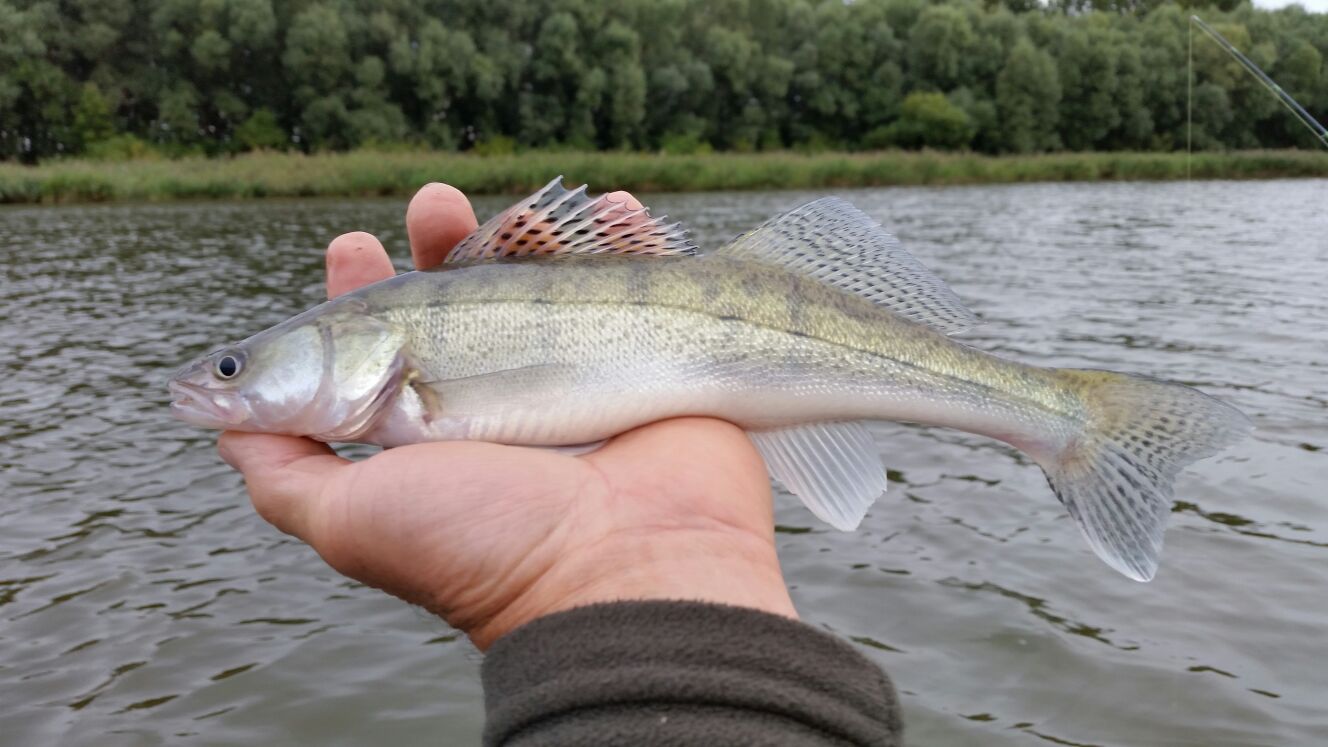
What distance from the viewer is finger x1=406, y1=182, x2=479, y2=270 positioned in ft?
11.4

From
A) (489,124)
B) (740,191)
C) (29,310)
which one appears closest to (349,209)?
→ (740,191)

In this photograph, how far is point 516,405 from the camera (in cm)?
300

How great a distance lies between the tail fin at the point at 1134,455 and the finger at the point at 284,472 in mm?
2136

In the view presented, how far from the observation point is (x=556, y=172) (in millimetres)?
43906

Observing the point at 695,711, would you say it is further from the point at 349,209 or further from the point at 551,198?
the point at 349,209

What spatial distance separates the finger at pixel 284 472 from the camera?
2.75 m

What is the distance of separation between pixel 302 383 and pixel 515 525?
0.84 metres

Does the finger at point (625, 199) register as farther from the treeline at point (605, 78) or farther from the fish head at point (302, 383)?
the treeline at point (605, 78)

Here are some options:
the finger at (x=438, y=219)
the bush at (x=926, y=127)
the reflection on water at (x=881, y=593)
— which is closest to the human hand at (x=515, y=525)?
the finger at (x=438, y=219)

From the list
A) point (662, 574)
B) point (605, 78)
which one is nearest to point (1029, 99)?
point (605, 78)

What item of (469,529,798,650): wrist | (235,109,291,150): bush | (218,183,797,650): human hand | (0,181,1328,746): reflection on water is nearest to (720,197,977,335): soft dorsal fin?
(218,183,797,650): human hand

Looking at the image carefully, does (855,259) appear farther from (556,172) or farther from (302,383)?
(556,172)

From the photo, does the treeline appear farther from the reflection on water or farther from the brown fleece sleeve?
the brown fleece sleeve

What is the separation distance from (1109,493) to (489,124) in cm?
6621
